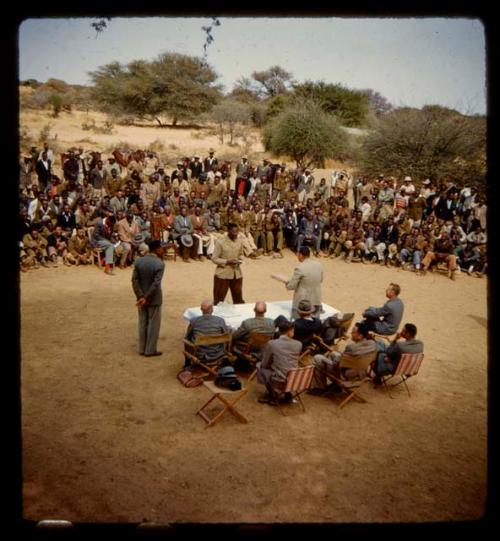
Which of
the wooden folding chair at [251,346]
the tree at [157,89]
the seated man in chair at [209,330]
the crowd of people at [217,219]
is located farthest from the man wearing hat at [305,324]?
the tree at [157,89]

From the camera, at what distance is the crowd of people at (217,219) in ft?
46.4

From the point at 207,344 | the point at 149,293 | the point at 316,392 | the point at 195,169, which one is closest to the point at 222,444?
the point at 207,344

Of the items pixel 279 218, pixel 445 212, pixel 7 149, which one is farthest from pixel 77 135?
pixel 7 149

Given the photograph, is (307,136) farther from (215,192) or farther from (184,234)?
(184,234)

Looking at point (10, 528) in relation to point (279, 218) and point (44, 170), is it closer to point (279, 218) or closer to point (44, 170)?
point (279, 218)

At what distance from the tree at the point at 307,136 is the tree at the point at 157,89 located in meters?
11.3

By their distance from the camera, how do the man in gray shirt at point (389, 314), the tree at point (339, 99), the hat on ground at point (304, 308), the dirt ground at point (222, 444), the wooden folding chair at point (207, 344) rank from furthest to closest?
the tree at point (339, 99) < the man in gray shirt at point (389, 314) < the hat on ground at point (304, 308) < the wooden folding chair at point (207, 344) < the dirt ground at point (222, 444)

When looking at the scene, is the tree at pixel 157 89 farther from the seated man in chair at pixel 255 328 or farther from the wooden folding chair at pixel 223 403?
the wooden folding chair at pixel 223 403

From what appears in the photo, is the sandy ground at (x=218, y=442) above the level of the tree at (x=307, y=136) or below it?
below

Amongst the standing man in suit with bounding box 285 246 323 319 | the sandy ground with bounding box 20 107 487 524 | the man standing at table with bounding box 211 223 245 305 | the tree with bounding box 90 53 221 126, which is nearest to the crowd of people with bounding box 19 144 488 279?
the man standing at table with bounding box 211 223 245 305

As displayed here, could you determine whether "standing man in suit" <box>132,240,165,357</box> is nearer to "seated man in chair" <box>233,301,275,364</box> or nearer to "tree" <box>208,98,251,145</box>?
"seated man in chair" <box>233,301,275,364</box>

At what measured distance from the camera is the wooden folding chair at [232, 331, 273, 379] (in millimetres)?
7535

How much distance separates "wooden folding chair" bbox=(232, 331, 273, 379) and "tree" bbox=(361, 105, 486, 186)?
19526 mm

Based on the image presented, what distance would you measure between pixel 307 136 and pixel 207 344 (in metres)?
23.2
